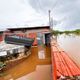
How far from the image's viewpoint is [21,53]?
470 inches

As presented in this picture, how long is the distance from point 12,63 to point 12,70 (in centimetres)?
140

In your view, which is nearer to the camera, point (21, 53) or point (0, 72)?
point (0, 72)

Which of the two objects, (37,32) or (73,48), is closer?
(73,48)

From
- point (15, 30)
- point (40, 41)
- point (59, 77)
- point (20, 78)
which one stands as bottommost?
point (20, 78)

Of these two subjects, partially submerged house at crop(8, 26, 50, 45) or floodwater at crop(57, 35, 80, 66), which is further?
partially submerged house at crop(8, 26, 50, 45)

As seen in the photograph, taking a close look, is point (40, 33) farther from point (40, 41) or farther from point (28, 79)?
point (28, 79)

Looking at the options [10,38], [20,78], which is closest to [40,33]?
[10,38]

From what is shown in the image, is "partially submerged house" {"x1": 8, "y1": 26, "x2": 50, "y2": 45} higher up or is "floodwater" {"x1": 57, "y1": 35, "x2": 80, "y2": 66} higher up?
"partially submerged house" {"x1": 8, "y1": 26, "x2": 50, "y2": 45}

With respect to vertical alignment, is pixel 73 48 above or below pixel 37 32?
below

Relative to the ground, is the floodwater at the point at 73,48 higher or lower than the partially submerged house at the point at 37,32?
lower

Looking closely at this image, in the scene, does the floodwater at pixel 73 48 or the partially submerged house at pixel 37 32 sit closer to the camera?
the floodwater at pixel 73 48

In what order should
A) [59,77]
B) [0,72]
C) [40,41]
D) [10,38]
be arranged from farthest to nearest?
[40,41] → [10,38] → [0,72] → [59,77]

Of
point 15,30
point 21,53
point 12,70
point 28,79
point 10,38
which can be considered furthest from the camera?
point 15,30

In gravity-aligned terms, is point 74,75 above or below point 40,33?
below
